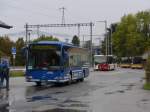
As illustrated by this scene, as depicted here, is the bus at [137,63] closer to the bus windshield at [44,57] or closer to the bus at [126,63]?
the bus at [126,63]

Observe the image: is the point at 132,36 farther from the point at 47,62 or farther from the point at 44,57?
the point at 47,62

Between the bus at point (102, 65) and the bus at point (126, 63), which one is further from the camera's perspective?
the bus at point (126, 63)

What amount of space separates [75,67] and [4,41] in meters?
66.7

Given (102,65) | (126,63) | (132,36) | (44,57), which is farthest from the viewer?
(132,36)

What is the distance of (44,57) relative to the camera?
3291 cm

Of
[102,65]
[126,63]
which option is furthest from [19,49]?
[126,63]

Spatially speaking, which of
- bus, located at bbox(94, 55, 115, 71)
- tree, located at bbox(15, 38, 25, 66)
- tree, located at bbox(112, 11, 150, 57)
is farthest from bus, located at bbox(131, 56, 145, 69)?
tree, located at bbox(15, 38, 25, 66)

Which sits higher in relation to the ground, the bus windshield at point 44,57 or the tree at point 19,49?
the tree at point 19,49

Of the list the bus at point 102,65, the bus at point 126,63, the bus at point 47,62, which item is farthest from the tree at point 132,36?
the bus at point 47,62

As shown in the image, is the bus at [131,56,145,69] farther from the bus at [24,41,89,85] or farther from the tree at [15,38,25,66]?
the bus at [24,41,89,85]

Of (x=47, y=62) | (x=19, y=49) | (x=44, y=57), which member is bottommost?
(x=47, y=62)

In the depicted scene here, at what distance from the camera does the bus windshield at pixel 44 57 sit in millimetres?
32619

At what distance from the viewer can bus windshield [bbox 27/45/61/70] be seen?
32.6 meters

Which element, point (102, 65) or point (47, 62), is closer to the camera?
point (47, 62)
